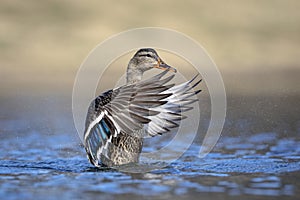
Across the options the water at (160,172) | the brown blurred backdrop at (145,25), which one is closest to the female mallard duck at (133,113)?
the water at (160,172)

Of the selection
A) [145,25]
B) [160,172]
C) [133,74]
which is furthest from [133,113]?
[145,25]

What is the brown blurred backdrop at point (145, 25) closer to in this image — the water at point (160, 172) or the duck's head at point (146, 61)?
the water at point (160, 172)

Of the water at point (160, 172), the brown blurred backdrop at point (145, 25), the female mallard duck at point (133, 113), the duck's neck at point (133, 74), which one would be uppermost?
the brown blurred backdrop at point (145, 25)

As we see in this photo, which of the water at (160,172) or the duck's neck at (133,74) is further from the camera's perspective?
the duck's neck at (133,74)

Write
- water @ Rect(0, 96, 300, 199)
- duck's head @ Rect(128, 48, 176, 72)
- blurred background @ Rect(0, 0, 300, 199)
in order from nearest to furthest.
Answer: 1. water @ Rect(0, 96, 300, 199)
2. blurred background @ Rect(0, 0, 300, 199)
3. duck's head @ Rect(128, 48, 176, 72)

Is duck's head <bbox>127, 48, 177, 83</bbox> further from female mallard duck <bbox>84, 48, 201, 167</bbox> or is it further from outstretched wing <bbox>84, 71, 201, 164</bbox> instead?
outstretched wing <bbox>84, 71, 201, 164</bbox>

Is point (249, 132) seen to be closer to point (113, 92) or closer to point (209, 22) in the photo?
point (113, 92)

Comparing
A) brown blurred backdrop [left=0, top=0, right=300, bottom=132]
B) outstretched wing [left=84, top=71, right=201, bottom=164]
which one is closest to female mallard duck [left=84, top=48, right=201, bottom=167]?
outstretched wing [left=84, top=71, right=201, bottom=164]
